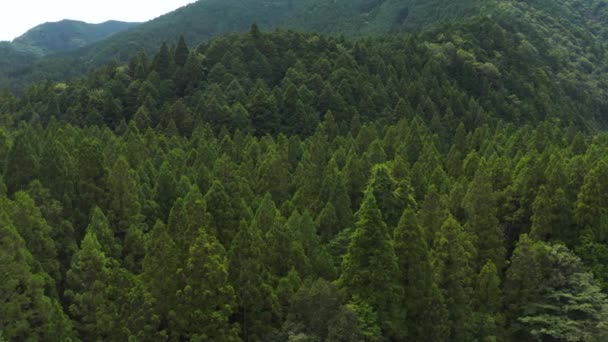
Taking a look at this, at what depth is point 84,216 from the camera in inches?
1959

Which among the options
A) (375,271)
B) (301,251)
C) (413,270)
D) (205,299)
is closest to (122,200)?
(301,251)

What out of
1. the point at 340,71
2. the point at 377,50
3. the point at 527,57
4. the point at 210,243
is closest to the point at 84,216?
the point at 210,243

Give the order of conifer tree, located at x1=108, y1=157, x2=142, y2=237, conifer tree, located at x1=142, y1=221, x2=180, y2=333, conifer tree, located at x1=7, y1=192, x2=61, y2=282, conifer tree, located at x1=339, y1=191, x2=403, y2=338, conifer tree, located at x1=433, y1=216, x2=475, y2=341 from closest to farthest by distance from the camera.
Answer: conifer tree, located at x1=142, y1=221, x2=180, y2=333 < conifer tree, located at x1=339, y1=191, x2=403, y2=338 < conifer tree, located at x1=433, y1=216, x2=475, y2=341 < conifer tree, located at x1=7, y1=192, x2=61, y2=282 < conifer tree, located at x1=108, y1=157, x2=142, y2=237

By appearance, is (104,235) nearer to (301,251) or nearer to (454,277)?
(301,251)

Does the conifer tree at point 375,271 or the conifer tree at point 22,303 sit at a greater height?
the conifer tree at point 22,303

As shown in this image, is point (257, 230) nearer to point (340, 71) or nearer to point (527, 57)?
point (340, 71)

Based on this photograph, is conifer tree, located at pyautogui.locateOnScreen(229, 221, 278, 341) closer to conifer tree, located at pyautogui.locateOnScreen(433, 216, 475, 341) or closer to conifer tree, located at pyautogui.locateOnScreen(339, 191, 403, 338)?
conifer tree, located at pyautogui.locateOnScreen(339, 191, 403, 338)

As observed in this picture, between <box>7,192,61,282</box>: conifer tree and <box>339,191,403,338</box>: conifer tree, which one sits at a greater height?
<box>7,192,61,282</box>: conifer tree

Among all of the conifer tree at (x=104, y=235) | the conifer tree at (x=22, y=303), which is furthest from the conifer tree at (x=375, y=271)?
the conifer tree at (x=104, y=235)

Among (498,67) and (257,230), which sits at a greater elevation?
(257,230)

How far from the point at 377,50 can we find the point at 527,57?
34.4 metres

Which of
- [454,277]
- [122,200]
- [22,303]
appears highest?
[22,303]

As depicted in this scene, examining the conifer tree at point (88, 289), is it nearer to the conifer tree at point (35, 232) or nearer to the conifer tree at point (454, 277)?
the conifer tree at point (35, 232)

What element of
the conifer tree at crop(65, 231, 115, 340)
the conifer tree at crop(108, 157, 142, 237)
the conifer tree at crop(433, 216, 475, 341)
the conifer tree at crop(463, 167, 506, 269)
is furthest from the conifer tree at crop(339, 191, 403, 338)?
the conifer tree at crop(108, 157, 142, 237)
